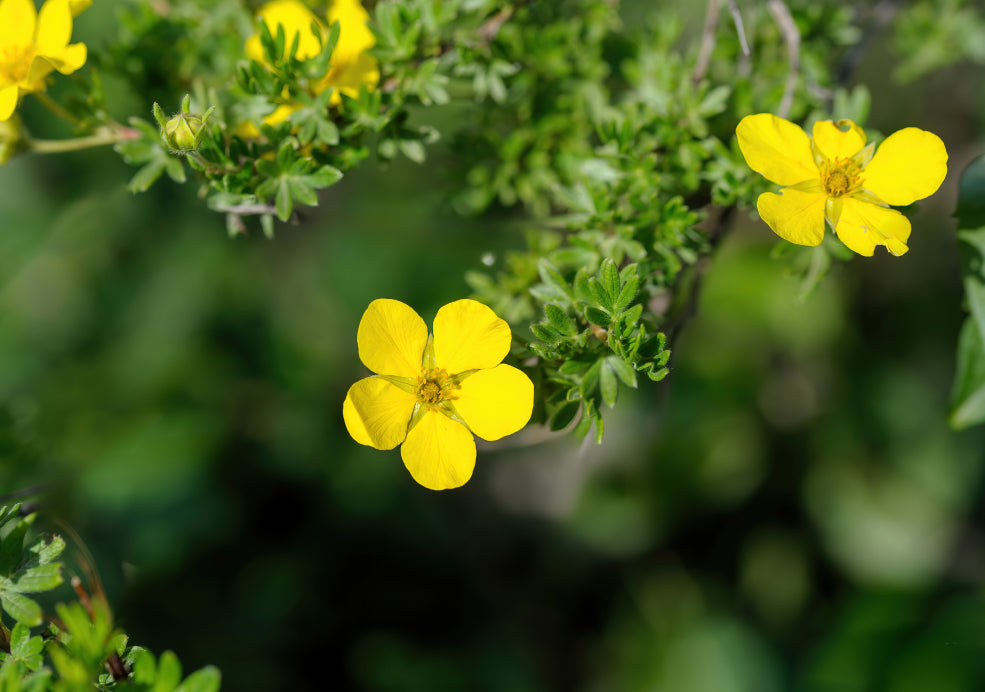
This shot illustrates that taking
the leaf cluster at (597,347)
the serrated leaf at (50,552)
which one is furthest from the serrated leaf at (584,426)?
the serrated leaf at (50,552)

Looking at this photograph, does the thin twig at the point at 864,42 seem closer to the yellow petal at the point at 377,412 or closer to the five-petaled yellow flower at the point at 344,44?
the five-petaled yellow flower at the point at 344,44

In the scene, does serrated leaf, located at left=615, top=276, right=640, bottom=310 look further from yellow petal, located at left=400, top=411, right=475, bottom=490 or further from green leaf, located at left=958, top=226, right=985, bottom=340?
green leaf, located at left=958, top=226, right=985, bottom=340

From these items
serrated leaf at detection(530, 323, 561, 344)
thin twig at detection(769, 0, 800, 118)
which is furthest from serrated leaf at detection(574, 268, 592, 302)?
thin twig at detection(769, 0, 800, 118)

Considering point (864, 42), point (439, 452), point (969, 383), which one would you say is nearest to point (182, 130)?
point (439, 452)

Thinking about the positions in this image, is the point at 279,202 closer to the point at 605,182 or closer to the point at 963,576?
the point at 605,182

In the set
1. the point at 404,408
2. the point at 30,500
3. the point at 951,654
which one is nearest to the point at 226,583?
the point at 30,500

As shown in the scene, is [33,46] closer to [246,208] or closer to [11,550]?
[246,208]
